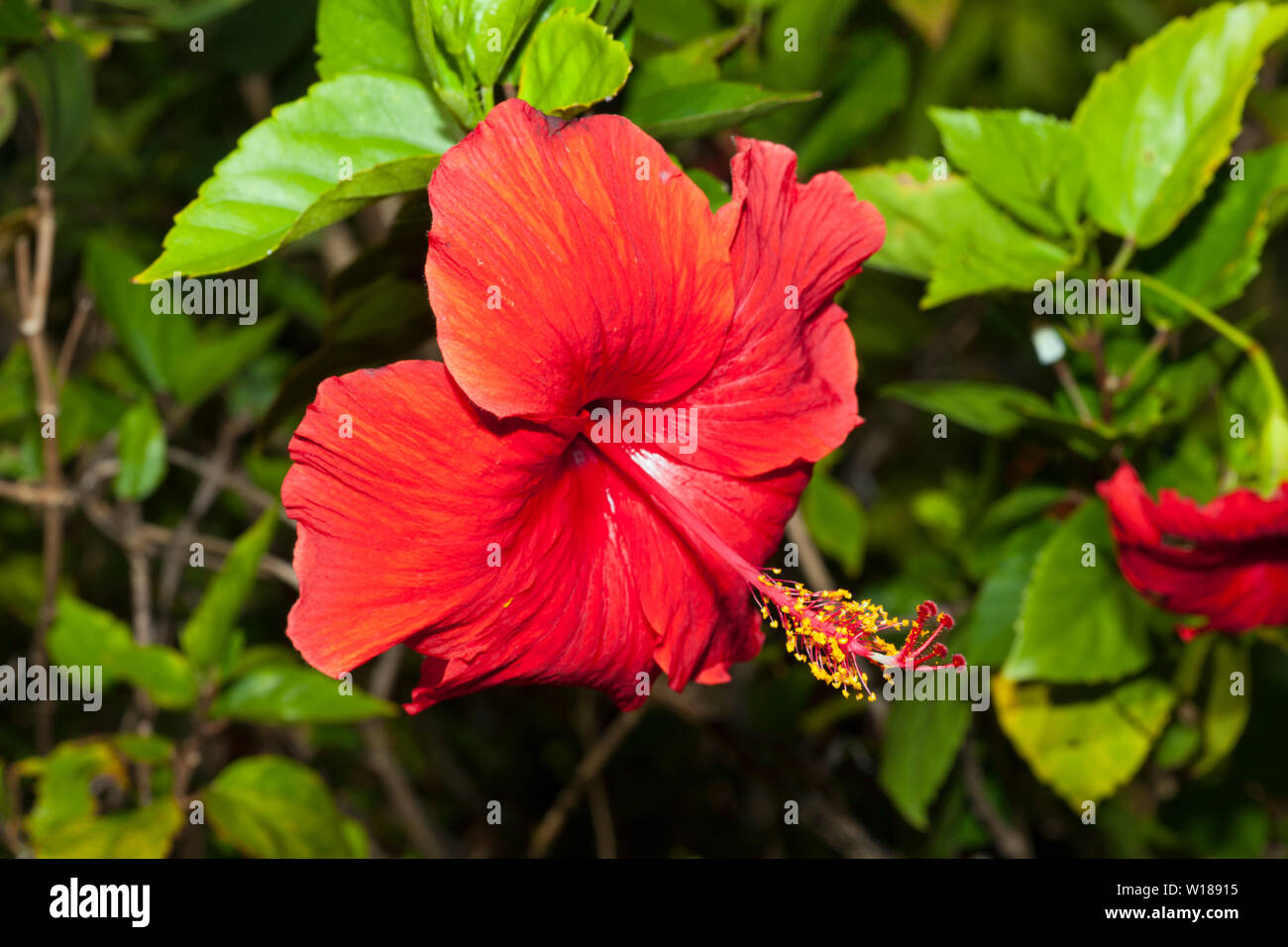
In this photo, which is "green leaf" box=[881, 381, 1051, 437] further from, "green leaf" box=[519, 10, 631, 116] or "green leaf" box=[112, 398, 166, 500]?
"green leaf" box=[112, 398, 166, 500]

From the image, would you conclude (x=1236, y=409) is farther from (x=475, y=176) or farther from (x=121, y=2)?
(x=121, y=2)

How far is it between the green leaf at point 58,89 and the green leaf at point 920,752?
1310 millimetres

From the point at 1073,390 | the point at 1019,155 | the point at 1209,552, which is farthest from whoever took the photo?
the point at 1073,390

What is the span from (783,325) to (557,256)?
0.77 feet

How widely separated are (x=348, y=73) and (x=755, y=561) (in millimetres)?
564

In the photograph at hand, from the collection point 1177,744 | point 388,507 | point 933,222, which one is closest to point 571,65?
point 388,507

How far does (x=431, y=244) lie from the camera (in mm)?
734

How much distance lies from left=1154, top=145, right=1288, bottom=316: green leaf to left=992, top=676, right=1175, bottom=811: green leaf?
50 centimetres

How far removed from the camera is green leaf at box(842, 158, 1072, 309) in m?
1.18

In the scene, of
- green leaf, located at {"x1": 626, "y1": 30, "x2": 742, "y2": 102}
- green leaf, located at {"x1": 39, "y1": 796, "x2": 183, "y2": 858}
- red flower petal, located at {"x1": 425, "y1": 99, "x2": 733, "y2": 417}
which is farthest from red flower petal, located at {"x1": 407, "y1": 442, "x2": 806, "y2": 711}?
green leaf, located at {"x1": 39, "y1": 796, "x2": 183, "y2": 858}

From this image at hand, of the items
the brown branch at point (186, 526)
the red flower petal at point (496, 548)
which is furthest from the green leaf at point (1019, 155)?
the brown branch at point (186, 526)

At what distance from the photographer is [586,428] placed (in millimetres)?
932

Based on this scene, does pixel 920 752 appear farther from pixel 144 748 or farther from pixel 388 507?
pixel 144 748

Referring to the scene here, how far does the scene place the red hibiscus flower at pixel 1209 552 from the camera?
1.00m
